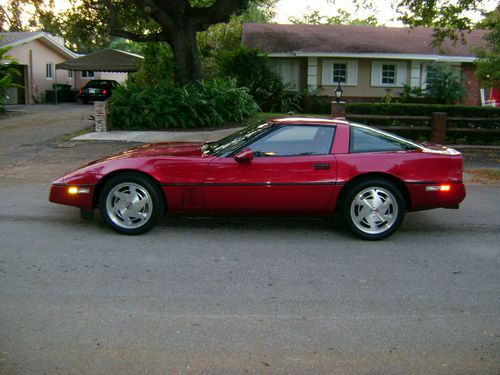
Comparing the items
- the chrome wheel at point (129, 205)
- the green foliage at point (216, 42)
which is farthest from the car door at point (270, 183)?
the green foliage at point (216, 42)

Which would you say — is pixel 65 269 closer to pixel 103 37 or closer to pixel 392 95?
pixel 103 37

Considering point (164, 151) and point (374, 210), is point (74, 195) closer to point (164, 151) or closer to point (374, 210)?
point (164, 151)

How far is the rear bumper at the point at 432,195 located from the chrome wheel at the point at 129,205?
3010 mm

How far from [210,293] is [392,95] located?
22.7 metres

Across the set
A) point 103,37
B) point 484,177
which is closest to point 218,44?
point 103,37

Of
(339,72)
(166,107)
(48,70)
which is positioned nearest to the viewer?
(166,107)

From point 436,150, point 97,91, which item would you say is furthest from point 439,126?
point 97,91

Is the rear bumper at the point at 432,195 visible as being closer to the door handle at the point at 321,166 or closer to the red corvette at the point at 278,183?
the red corvette at the point at 278,183

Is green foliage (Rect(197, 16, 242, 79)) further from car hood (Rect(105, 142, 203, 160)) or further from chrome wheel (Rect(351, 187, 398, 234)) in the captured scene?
chrome wheel (Rect(351, 187, 398, 234))

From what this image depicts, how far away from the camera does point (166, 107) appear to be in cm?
1611

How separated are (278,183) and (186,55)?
41.0 ft

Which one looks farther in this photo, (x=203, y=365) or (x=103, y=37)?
(x=103, y=37)

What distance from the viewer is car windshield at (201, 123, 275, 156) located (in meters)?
6.62

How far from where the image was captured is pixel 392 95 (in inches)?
1019
